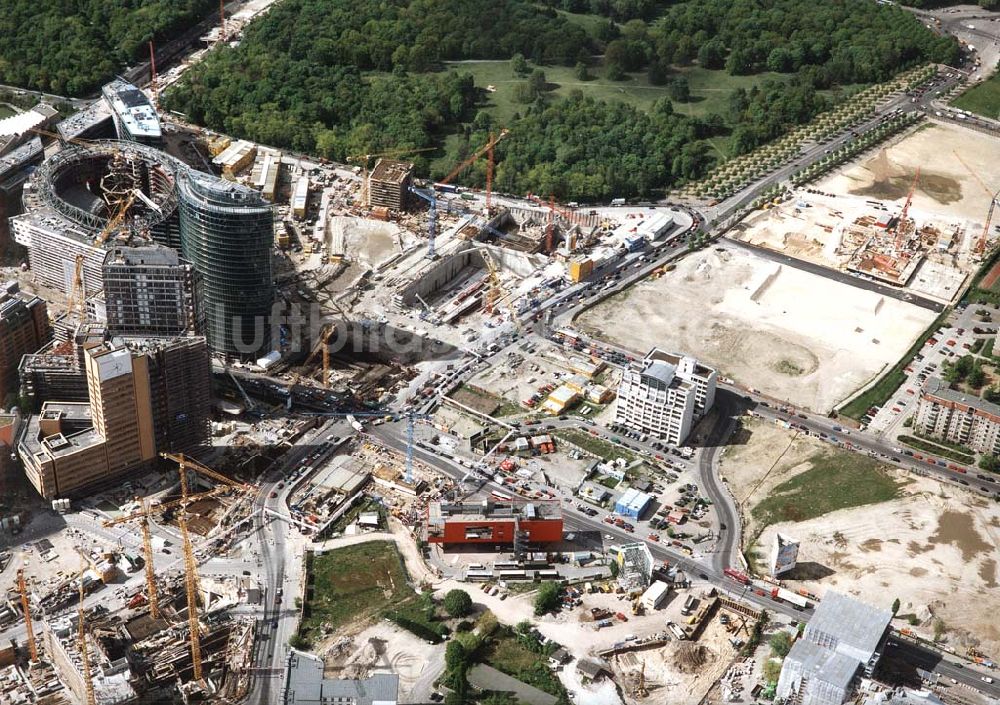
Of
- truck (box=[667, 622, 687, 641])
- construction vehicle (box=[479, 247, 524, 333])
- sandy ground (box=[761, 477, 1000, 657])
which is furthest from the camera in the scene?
construction vehicle (box=[479, 247, 524, 333])

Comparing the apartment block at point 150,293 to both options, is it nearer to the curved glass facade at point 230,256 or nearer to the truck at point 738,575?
the curved glass facade at point 230,256

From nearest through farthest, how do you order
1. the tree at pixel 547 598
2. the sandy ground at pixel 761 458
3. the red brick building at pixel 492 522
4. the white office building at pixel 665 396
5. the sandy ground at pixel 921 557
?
the tree at pixel 547 598 → the sandy ground at pixel 921 557 → the red brick building at pixel 492 522 → the sandy ground at pixel 761 458 → the white office building at pixel 665 396

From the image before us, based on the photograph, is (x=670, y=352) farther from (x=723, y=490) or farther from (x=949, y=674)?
(x=949, y=674)

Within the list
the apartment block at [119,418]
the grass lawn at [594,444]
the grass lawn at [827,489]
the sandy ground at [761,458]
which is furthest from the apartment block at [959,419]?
the apartment block at [119,418]

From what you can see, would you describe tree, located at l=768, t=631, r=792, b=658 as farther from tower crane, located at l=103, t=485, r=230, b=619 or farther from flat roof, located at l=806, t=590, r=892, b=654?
tower crane, located at l=103, t=485, r=230, b=619

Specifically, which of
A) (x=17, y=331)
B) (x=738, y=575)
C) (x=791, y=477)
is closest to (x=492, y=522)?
(x=738, y=575)

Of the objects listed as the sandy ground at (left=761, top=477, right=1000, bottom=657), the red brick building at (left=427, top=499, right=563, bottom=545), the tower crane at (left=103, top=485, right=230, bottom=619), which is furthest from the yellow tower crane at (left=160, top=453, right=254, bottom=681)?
the sandy ground at (left=761, top=477, right=1000, bottom=657)
